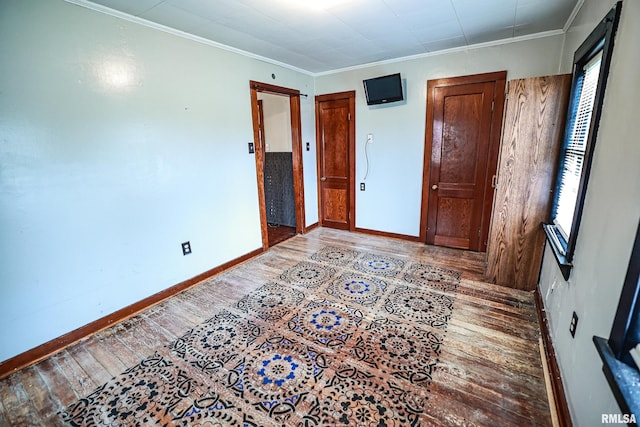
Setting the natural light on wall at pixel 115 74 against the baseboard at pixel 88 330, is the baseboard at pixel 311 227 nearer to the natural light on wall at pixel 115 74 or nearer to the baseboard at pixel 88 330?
the baseboard at pixel 88 330

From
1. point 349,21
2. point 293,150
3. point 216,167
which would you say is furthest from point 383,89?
point 216,167

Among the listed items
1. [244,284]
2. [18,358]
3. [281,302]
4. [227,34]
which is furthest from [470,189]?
[18,358]

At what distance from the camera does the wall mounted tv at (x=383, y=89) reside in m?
3.59

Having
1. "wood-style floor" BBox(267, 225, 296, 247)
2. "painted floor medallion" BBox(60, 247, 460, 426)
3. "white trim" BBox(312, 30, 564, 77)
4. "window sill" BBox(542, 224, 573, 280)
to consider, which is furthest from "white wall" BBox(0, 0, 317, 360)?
"window sill" BBox(542, 224, 573, 280)

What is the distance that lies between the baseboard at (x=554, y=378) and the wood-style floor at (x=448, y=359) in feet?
0.16

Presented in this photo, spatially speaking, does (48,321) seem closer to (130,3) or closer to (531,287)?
(130,3)

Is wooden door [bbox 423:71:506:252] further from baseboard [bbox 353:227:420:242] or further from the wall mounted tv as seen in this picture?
the wall mounted tv

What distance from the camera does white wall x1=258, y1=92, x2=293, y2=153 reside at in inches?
174

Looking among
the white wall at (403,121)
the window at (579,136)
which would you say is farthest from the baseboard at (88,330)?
the window at (579,136)

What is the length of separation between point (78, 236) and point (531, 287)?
390cm

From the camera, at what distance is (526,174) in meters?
2.47

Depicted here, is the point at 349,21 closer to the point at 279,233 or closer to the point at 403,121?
the point at 403,121

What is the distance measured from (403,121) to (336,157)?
3.84ft

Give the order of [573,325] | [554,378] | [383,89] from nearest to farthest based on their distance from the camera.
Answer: [573,325] → [554,378] → [383,89]
